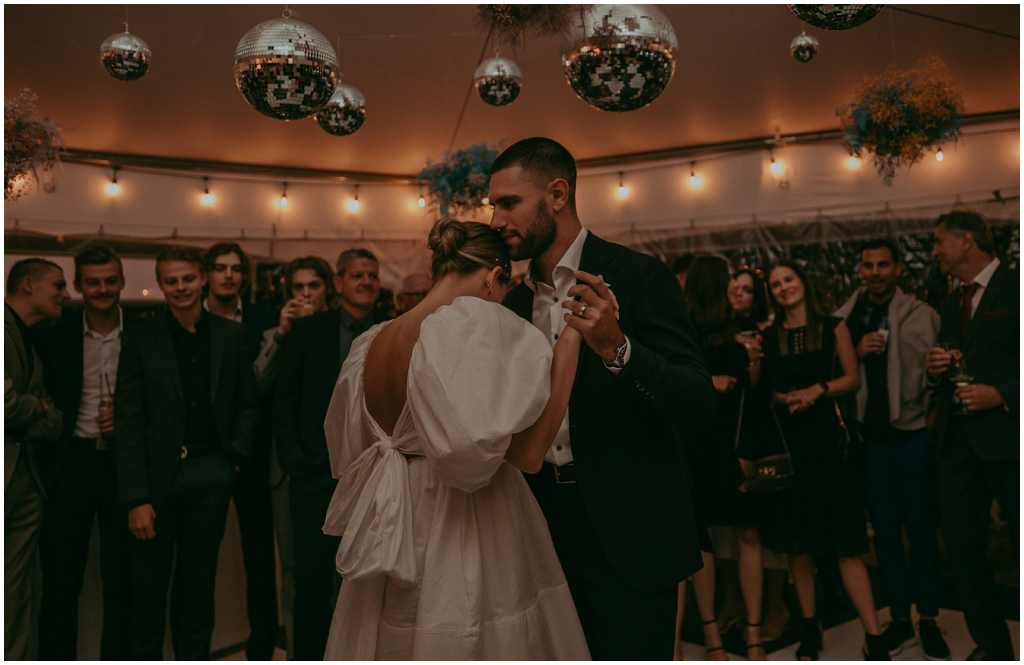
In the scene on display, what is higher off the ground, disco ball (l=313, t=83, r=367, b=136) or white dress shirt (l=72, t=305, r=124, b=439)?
disco ball (l=313, t=83, r=367, b=136)

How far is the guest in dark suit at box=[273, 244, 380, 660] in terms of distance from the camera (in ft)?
10.5

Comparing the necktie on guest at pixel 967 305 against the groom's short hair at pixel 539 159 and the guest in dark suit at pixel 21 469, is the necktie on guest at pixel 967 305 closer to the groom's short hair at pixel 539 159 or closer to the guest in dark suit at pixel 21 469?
the groom's short hair at pixel 539 159

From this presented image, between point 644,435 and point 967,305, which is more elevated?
point 967,305

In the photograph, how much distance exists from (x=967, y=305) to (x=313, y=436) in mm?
3421

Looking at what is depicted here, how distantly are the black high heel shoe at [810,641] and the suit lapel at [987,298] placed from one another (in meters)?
1.62

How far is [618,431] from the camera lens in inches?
71.4

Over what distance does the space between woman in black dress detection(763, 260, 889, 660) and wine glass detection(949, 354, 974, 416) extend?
51 cm

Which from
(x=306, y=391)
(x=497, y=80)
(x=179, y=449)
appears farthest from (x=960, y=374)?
(x=179, y=449)

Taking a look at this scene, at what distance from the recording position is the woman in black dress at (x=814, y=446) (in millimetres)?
3324

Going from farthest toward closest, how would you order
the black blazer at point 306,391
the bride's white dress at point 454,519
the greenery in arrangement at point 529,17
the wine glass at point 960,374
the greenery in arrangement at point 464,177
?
the greenery in arrangement at point 464,177 → the black blazer at point 306,391 → the wine glass at point 960,374 → the greenery in arrangement at point 529,17 → the bride's white dress at point 454,519

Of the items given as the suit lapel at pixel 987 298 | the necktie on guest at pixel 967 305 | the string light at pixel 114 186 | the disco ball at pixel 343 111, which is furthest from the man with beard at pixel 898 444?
the string light at pixel 114 186

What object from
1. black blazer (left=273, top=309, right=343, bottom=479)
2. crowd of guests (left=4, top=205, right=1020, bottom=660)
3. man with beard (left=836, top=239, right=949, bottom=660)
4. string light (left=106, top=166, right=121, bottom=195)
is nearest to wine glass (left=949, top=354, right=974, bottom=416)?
crowd of guests (left=4, top=205, right=1020, bottom=660)

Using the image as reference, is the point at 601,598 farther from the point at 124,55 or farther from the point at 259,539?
the point at 124,55

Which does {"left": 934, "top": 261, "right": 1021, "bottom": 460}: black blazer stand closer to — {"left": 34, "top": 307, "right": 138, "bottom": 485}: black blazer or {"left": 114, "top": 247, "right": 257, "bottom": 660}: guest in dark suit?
{"left": 114, "top": 247, "right": 257, "bottom": 660}: guest in dark suit
